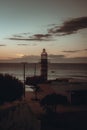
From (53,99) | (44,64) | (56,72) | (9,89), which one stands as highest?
(44,64)

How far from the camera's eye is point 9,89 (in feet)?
50.5

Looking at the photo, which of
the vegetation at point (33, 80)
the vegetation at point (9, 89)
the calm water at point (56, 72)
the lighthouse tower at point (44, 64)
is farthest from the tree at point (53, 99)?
the calm water at point (56, 72)

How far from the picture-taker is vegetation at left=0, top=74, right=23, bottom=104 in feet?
49.9

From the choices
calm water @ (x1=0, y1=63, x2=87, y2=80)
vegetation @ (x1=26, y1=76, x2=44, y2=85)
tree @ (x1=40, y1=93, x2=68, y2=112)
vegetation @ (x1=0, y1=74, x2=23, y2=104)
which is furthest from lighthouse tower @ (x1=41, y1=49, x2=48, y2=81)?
calm water @ (x1=0, y1=63, x2=87, y2=80)

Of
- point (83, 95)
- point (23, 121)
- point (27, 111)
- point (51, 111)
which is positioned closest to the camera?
point (23, 121)

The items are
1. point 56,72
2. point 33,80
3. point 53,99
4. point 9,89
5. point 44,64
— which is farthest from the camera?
point 56,72

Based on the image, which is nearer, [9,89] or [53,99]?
[53,99]

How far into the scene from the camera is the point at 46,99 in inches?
591

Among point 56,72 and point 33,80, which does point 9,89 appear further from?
point 56,72

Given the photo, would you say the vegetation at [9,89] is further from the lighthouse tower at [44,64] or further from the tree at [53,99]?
the lighthouse tower at [44,64]

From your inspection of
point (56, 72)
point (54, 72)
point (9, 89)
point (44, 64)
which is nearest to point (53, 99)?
point (9, 89)

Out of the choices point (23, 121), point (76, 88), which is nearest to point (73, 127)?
point (23, 121)

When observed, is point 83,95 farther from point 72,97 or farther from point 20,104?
point 20,104

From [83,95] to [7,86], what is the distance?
17.7 feet
